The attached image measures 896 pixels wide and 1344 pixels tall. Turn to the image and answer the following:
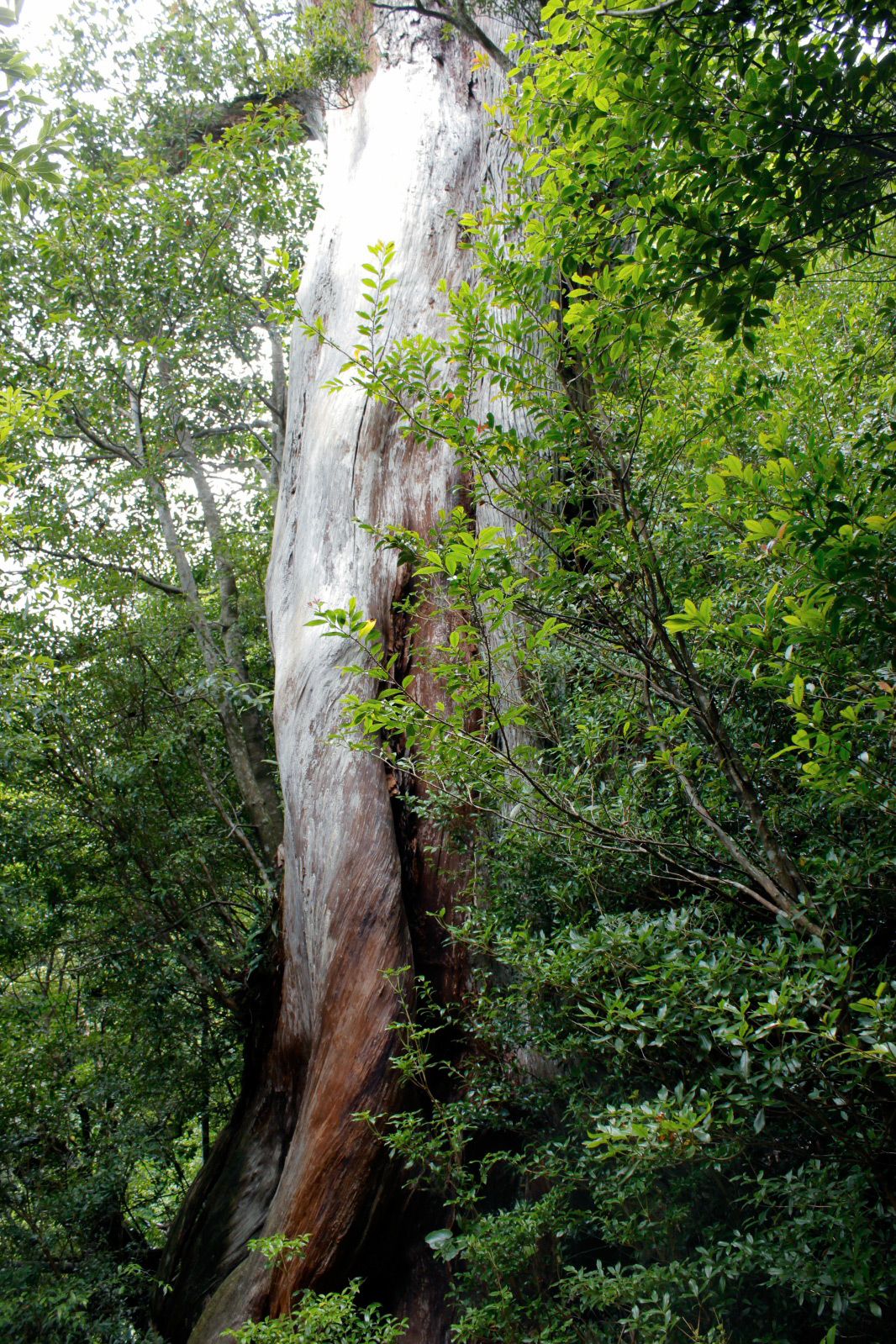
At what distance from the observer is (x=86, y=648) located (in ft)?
17.6

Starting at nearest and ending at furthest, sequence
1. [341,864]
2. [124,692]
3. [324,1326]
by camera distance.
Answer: [324,1326]
[341,864]
[124,692]

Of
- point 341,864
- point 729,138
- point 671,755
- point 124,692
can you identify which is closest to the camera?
point 729,138

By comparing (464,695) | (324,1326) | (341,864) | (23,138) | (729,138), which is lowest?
(324,1326)

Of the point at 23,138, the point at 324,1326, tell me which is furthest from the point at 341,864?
the point at 23,138

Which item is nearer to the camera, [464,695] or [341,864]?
[464,695]

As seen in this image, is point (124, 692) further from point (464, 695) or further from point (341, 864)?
point (464, 695)

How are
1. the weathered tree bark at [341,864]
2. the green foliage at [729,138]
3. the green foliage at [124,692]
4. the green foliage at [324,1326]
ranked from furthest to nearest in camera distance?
the green foliage at [124,692] < the weathered tree bark at [341,864] < the green foliage at [324,1326] < the green foliage at [729,138]

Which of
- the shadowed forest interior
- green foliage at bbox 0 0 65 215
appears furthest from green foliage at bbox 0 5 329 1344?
green foliage at bbox 0 0 65 215

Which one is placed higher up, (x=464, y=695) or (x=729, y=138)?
(x=729, y=138)

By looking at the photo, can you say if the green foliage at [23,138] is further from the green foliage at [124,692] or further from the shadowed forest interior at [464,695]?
the green foliage at [124,692]

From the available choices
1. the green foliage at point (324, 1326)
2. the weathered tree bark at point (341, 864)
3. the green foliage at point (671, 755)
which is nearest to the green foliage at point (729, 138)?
the green foliage at point (671, 755)

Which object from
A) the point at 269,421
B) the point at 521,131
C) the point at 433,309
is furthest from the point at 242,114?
the point at 521,131

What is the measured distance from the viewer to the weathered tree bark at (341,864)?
296 centimetres

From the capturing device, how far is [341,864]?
341 centimetres
